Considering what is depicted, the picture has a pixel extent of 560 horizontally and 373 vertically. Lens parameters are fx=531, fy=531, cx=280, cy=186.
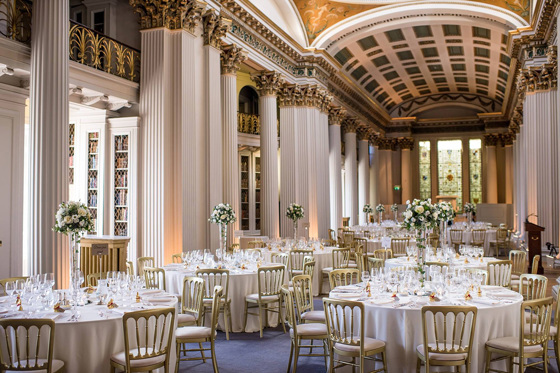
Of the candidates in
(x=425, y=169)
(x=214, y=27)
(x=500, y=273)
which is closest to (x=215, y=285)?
(x=500, y=273)

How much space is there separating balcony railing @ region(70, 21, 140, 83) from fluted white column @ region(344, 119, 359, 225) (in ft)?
48.0

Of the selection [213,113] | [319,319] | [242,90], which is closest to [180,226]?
[213,113]

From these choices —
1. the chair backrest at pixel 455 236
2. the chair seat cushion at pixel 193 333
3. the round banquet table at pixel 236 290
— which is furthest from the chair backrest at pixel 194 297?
the chair backrest at pixel 455 236

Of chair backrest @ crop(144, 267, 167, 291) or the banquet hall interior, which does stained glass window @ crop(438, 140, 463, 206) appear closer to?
the banquet hall interior

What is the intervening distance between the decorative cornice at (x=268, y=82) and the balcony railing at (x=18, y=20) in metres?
8.49

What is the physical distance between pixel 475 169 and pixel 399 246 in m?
20.6

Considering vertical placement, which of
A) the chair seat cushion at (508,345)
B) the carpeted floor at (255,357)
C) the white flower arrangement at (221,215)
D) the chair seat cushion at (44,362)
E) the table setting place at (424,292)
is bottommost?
the carpeted floor at (255,357)

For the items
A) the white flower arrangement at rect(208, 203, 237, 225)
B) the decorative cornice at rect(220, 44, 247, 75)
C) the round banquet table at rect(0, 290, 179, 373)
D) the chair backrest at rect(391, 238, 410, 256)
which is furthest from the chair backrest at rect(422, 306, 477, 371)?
the decorative cornice at rect(220, 44, 247, 75)

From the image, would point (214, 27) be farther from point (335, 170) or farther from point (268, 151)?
point (335, 170)

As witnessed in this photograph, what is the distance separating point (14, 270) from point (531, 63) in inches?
559

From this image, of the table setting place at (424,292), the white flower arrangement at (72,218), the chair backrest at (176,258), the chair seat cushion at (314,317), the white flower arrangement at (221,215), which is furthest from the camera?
the chair backrest at (176,258)

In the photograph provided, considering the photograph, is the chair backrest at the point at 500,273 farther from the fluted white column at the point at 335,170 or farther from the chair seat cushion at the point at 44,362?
the fluted white column at the point at 335,170

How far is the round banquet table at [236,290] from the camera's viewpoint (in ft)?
25.6

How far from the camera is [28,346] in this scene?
4.29m
